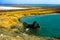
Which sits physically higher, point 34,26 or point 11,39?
point 11,39

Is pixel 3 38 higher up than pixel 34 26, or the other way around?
pixel 3 38

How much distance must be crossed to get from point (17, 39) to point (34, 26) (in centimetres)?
1718

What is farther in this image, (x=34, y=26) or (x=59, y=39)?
(x=34, y=26)

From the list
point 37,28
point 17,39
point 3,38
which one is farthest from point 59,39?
point 37,28

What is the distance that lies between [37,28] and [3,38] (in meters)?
17.9

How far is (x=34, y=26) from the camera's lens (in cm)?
3388

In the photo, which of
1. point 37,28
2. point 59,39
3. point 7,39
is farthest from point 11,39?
point 37,28

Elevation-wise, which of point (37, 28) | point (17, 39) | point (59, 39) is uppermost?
point (17, 39)

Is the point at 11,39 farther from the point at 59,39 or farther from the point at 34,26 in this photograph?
the point at 34,26

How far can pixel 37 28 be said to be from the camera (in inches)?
1325

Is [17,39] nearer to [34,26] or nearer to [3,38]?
[3,38]

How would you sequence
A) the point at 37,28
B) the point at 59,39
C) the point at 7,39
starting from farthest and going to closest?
the point at 37,28, the point at 59,39, the point at 7,39

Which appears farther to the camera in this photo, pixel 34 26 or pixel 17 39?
pixel 34 26

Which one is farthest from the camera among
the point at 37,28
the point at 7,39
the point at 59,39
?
the point at 37,28
